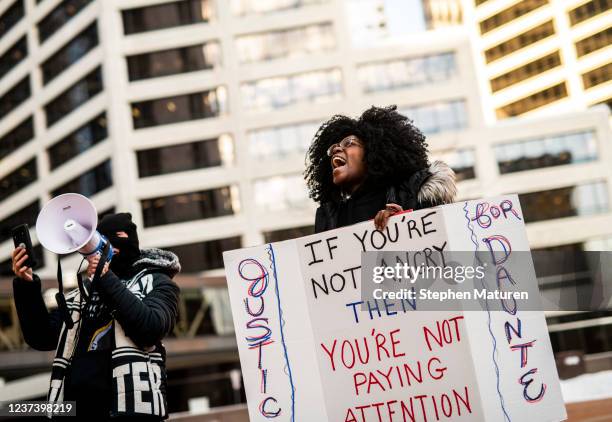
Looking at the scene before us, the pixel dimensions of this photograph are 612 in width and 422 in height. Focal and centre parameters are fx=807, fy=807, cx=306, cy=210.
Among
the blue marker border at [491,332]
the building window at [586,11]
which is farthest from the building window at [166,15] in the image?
the blue marker border at [491,332]

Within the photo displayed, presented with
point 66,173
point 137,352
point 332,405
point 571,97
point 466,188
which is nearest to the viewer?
point 137,352

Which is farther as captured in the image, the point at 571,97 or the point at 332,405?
the point at 571,97

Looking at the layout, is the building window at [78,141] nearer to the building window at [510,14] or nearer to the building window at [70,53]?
the building window at [70,53]

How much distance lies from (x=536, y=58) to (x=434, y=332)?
5897 centimetres

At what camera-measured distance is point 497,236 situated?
3730 millimetres

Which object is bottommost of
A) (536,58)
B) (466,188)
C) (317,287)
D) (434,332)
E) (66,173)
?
(434,332)

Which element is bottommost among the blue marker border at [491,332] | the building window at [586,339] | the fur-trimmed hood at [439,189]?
the building window at [586,339]

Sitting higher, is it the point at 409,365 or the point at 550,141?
the point at 550,141

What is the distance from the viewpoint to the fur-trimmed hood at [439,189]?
12.8 feet

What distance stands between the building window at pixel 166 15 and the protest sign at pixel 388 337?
44416mm

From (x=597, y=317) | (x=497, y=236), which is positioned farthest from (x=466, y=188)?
(x=497, y=236)

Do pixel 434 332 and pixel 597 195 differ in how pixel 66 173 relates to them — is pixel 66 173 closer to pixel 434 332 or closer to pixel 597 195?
pixel 597 195

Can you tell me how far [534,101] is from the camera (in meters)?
59.5

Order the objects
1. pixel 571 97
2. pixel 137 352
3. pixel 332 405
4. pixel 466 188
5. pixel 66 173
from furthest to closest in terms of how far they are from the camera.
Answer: pixel 571 97
pixel 66 173
pixel 466 188
pixel 332 405
pixel 137 352
